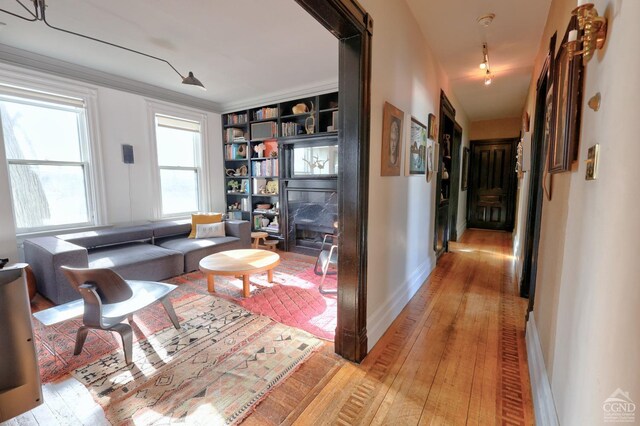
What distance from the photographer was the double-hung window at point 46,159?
9.86 ft

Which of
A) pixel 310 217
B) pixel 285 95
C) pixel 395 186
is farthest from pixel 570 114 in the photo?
pixel 285 95

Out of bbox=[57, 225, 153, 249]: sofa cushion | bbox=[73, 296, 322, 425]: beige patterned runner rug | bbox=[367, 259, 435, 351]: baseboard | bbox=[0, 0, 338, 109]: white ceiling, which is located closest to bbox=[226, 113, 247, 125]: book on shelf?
bbox=[0, 0, 338, 109]: white ceiling

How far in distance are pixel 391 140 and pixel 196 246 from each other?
2.84m

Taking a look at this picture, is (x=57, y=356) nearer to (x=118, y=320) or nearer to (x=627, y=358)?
(x=118, y=320)

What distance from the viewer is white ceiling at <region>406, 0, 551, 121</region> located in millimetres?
2236

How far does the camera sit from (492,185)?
21.0ft

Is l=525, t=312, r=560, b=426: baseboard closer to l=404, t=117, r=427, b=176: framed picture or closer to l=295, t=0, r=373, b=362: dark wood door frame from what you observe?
l=295, t=0, r=373, b=362: dark wood door frame

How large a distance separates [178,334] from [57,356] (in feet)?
2.47

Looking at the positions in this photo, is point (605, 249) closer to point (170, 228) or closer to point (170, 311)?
point (170, 311)

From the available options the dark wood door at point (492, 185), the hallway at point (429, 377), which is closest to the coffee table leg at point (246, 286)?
the hallway at point (429, 377)

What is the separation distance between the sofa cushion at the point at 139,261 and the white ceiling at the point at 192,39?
2233 mm

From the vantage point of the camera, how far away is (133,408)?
147 cm

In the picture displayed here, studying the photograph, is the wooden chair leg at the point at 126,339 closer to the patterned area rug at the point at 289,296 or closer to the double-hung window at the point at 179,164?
the patterned area rug at the point at 289,296

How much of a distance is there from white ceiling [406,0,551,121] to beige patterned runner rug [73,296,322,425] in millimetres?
2901
